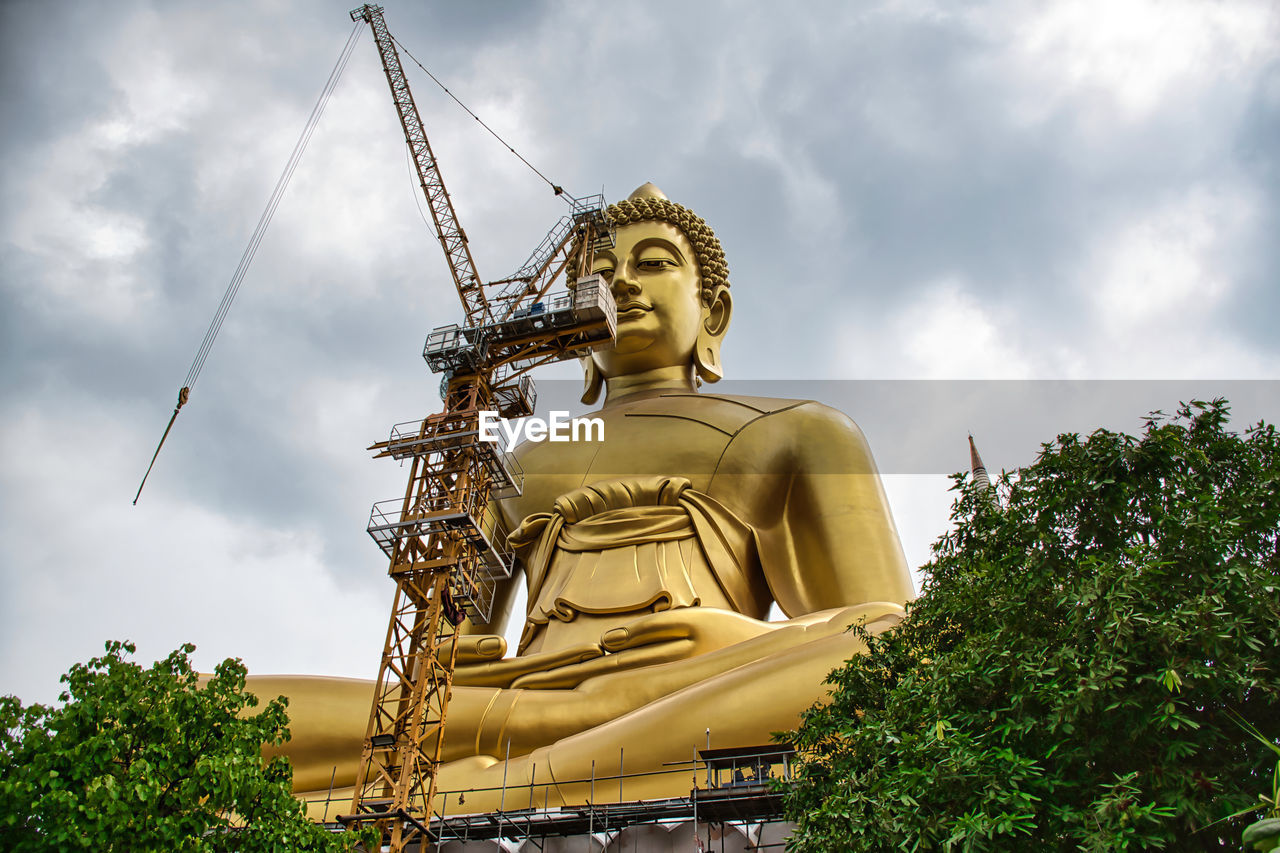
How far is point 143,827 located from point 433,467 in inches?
200

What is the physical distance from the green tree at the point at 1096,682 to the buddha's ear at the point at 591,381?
782cm

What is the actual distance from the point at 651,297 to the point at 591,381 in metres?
1.45

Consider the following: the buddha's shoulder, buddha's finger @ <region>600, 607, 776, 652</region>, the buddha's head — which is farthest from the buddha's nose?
buddha's finger @ <region>600, 607, 776, 652</region>

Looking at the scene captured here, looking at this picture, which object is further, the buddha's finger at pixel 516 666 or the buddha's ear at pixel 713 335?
the buddha's ear at pixel 713 335

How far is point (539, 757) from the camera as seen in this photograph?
7.79 m

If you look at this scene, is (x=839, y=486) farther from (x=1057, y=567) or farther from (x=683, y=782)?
(x=1057, y=567)

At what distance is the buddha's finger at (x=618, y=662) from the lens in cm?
900

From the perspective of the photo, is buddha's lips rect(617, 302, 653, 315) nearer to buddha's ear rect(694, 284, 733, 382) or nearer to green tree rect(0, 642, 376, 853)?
buddha's ear rect(694, 284, 733, 382)

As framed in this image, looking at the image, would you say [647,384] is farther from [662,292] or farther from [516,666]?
[516,666]

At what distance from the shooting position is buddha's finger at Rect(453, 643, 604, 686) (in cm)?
925

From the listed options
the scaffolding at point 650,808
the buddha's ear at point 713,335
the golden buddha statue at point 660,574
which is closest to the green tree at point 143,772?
the scaffolding at point 650,808

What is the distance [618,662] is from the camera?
9.02 m

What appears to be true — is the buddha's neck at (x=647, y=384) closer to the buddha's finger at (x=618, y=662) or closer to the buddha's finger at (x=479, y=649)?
the buddha's finger at (x=479, y=649)

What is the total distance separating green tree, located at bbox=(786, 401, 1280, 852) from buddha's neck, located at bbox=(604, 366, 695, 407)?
23.0 feet
